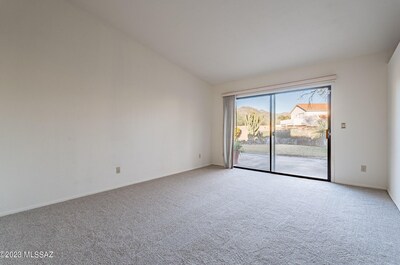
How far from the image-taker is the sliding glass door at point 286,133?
3.89 meters

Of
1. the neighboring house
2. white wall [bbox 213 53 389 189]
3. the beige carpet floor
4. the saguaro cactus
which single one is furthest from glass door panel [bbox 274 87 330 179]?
the beige carpet floor

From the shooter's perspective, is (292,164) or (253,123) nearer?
(292,164)

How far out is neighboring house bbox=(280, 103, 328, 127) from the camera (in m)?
3.86

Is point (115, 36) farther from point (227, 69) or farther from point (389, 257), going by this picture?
point (389, 257)

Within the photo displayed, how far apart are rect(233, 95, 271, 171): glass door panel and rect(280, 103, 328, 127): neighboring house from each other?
498 millimetres

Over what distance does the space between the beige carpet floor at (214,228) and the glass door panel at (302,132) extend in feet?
2.98

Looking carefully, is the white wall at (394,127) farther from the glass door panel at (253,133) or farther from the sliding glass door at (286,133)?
the glass door panel at (253,133)

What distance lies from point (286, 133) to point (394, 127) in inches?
71.1

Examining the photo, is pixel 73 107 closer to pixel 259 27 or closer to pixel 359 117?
pixel 259 27

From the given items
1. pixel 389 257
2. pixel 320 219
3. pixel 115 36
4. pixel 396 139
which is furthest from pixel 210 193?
pixel 115 36

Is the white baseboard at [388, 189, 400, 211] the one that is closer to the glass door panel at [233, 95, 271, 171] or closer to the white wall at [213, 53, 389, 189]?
the white wall at [213, 53, 389, 189]

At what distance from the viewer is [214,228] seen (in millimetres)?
2021

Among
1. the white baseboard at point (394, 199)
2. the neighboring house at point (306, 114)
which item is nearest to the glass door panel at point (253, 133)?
the neighboring house at point (306, 114)

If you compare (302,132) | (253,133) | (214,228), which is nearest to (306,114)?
(302,132)
